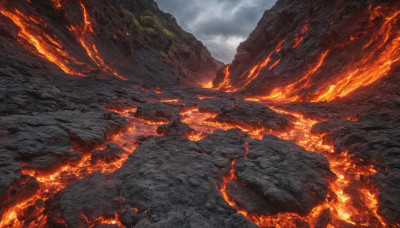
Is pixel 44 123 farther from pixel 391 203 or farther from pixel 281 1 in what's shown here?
pixel 281 1

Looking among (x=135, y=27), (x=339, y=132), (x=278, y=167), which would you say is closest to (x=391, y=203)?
(x=278, y=167)

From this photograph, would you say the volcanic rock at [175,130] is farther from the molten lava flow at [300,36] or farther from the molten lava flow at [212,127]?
the molten lava flow at [300,36]

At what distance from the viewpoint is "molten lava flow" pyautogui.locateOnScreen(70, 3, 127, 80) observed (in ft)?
56.2

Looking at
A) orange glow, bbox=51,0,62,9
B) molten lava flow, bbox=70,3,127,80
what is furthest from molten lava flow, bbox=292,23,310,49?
orange glow, bbox=51,0,62,9

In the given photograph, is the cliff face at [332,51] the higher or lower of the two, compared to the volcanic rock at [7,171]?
higher

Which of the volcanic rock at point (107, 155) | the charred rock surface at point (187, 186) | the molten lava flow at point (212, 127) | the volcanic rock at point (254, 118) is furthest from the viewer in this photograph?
the volcanic rock at point (254, 118)

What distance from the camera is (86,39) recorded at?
1808 cm

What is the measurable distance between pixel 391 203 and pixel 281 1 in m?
39.5

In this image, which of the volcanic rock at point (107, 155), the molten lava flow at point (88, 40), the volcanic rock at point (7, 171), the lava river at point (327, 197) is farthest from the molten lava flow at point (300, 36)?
the volcanic rock at point (7, 171)

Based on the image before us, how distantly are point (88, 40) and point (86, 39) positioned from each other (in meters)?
0.27

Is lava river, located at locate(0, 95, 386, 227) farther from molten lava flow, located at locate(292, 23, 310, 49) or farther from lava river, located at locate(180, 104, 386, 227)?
molten lava flow, located at locate(292, 23, 310, 49)

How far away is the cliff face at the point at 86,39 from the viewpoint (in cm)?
→ 1091

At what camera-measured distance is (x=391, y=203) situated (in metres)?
3.10

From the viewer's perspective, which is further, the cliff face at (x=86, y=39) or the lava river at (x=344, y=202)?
the cliff face at (x=86, y=39)
